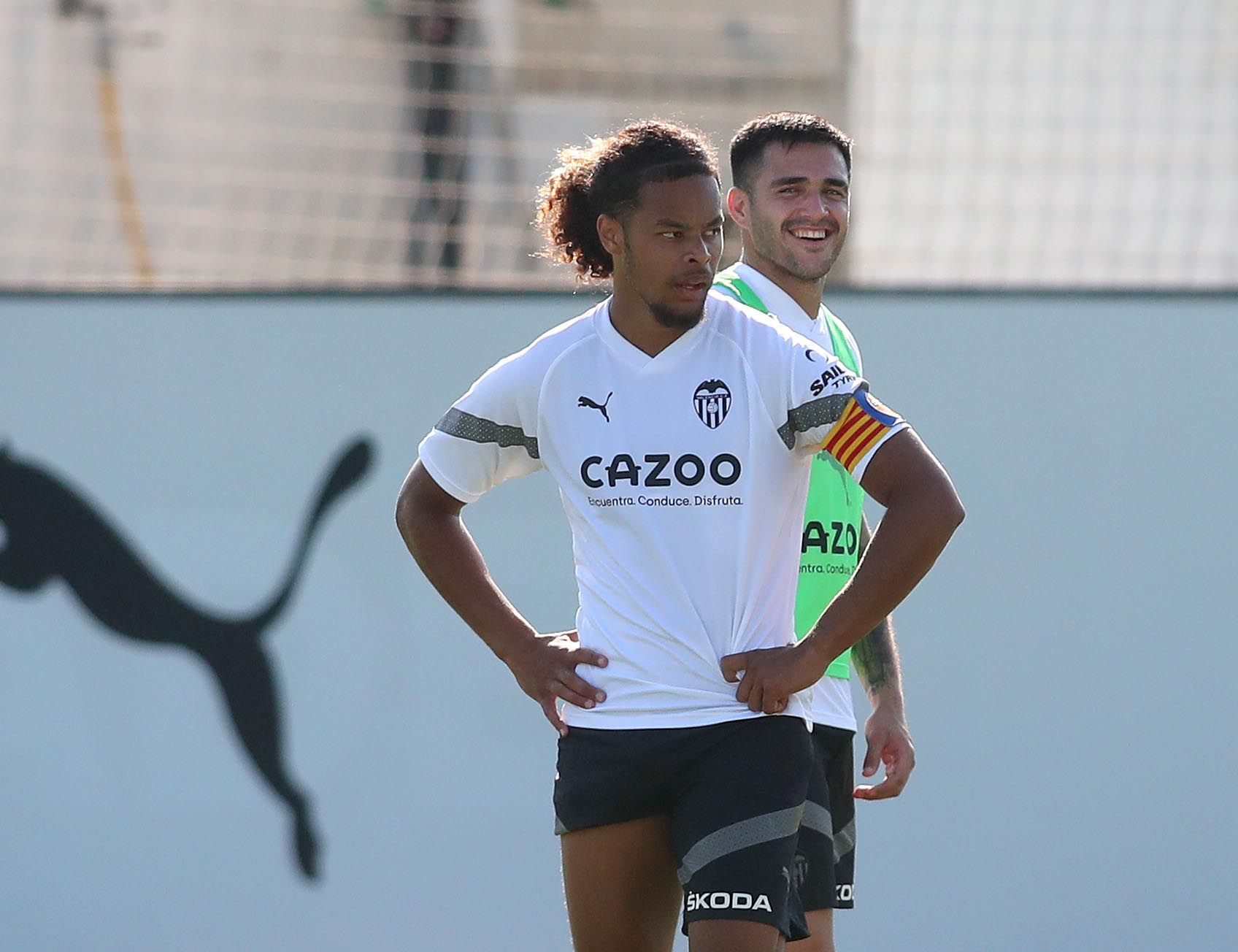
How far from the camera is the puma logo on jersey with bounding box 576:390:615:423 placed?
2519mm

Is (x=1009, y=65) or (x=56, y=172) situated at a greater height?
(x=1009, y=65)

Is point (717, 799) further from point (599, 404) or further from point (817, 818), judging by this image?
point (599, 404)

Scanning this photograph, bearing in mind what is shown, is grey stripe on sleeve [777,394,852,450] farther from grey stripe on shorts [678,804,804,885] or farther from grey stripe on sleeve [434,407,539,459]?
grey stripe on shorts [678,804,804,885]

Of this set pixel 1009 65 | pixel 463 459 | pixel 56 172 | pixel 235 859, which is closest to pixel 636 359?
pixel 463 459

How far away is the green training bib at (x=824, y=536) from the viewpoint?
117 inches

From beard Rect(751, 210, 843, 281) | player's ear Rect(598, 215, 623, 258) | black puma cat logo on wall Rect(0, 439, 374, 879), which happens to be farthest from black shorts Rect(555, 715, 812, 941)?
black puma cat logo on wall Rect(0, 439, 374, 879)

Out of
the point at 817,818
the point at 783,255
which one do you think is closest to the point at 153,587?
the point at 783,255

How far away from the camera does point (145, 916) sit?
4.68 meters

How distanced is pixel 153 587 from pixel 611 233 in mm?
2575

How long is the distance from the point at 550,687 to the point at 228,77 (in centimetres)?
393

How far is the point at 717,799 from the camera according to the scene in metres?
2.41

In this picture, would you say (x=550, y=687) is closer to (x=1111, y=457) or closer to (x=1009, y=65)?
(x=1111, y=457)

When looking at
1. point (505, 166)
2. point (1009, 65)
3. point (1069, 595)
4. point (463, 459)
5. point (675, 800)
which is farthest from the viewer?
point (505, 166)

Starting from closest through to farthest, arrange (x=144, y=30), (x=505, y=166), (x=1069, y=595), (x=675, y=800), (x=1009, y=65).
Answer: (x=675, y=800) < (x=1069, y=595) < (x=1009, y=65) < (x=505, y=166) < (x=144, y=30)
